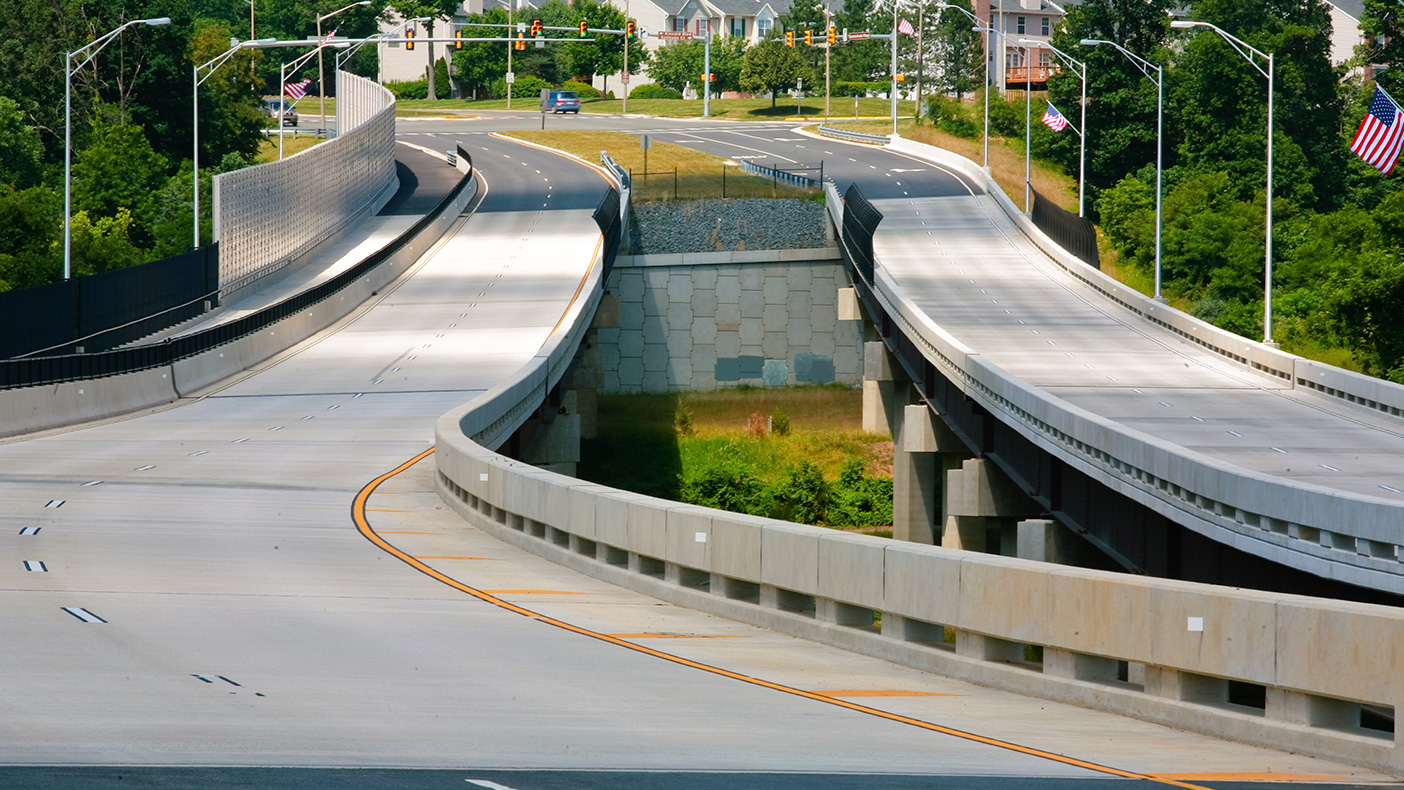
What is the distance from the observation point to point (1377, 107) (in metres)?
42.4

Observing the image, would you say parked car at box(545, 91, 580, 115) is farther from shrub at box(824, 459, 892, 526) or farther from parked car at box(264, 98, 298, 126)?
shrub at box(824, 459, 892, 526)

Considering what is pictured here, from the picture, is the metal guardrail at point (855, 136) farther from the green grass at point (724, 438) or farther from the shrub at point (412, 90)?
the shrub at point (412, 90)

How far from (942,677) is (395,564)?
801 centimetres

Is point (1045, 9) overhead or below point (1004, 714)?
overhead

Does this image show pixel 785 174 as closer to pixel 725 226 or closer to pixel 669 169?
pixel 669 169

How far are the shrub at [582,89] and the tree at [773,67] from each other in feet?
70.2

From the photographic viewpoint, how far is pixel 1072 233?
6662 centimetres

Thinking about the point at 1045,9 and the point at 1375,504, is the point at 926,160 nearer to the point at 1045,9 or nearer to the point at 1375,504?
the point at 1045,9

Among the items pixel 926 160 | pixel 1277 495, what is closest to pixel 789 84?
pixel 926 160

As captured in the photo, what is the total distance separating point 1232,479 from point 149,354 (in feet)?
87.4

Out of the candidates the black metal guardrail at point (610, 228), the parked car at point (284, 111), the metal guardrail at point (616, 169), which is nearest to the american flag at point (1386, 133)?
the black metal guardrail at point (610, 228)

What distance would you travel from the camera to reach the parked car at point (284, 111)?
12597cm

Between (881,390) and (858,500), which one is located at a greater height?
(881,390)

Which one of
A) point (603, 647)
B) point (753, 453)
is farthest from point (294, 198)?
point (603, 647)
